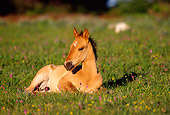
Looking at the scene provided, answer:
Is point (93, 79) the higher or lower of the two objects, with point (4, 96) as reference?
higher

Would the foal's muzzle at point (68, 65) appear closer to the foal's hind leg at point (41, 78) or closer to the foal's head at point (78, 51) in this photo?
the foal's head at point (78, 51)

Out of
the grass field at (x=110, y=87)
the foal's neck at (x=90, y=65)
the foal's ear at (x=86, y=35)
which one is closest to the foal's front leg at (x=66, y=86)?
the grass field at (x=110, y=87)

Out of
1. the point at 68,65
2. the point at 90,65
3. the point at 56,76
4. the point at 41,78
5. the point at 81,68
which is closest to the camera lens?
the point at 68,65

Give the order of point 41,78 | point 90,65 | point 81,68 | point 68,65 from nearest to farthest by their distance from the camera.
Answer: point 68,65 < point 90,65 < point 81,68 < point 41,78

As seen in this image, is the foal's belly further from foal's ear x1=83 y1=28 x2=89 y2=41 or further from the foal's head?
foal's ear x1=83 y1=28 x2=89 y2=41

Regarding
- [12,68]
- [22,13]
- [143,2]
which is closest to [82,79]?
[12,68]

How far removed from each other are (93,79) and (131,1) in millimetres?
43635

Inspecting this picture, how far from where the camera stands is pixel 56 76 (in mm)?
5961

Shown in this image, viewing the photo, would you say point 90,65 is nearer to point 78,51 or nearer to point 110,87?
point 78,51

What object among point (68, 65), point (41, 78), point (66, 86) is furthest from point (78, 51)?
point (41, 78)

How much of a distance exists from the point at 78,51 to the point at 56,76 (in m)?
1.41

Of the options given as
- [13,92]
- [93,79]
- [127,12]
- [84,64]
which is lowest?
[13,92]

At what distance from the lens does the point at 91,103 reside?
4.39 meters

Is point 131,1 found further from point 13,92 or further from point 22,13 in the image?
point 13,92
